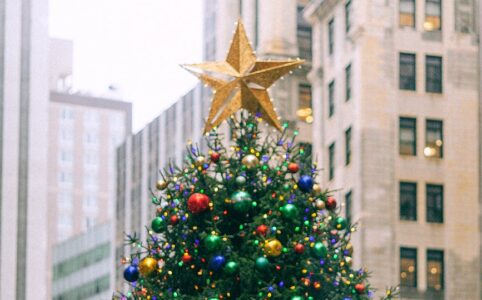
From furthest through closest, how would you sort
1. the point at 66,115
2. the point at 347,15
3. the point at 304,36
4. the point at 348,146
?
the point at 66,115 < the point at 304,36 < the point at 347,15 < the point at 348,146

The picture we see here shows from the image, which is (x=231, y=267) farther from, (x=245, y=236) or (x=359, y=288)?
(x=359, y=288)

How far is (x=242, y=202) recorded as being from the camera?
25.9 metres

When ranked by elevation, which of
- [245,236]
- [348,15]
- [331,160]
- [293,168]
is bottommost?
[245,236]

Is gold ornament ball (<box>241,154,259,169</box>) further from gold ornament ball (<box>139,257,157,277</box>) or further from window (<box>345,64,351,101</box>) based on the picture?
window (<box>345,64,351,101</box>)

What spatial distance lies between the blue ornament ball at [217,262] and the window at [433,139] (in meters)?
45.7

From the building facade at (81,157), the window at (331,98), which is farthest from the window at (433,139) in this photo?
the building facade at (81,157)

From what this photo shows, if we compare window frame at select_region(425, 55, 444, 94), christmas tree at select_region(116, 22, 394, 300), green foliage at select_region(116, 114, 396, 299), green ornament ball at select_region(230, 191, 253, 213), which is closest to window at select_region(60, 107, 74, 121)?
window frame at select_region(425, 55, 444, 94)

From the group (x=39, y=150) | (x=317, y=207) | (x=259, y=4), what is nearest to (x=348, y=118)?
(x=259, y=4)

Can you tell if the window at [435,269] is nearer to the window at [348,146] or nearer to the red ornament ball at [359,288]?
the window at [348,146]

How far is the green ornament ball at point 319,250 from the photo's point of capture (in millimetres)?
26109

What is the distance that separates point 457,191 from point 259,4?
74.3 ft

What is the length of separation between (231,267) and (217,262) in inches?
10.0

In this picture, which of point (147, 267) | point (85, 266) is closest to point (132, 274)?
point (147, 267)

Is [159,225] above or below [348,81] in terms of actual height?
below
